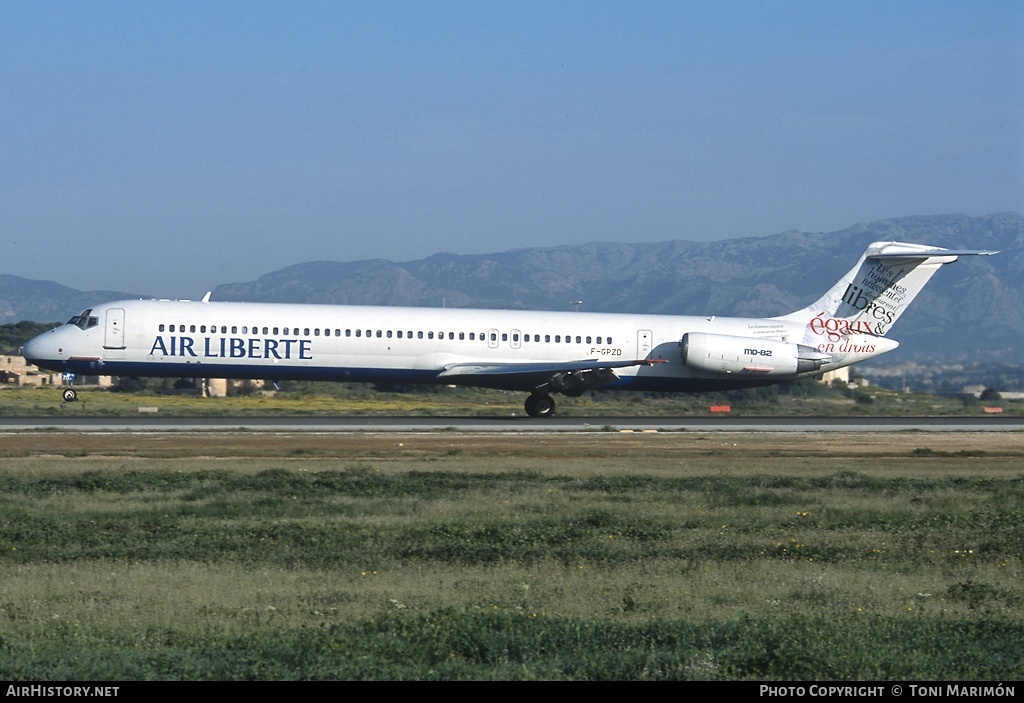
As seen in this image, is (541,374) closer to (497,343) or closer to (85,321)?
(497,343)

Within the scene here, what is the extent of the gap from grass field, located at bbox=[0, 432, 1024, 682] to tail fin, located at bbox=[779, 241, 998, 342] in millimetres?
19082

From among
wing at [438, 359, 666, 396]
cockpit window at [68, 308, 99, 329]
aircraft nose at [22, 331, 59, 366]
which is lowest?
wing at [438, 359, 666, 396]

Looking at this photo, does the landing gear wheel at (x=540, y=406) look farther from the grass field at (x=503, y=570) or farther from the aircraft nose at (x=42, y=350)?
the grass field at (x=503, y=570)

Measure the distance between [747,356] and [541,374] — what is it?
24.4ft

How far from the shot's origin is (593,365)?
41719 mm

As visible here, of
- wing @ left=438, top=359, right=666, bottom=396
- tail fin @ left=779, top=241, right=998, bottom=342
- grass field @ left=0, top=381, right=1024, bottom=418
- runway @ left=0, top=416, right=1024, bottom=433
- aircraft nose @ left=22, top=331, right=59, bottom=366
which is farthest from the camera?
grass field @ left=0, top=381, right=1024, bottom=418

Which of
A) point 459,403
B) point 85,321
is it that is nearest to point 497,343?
point 85,321

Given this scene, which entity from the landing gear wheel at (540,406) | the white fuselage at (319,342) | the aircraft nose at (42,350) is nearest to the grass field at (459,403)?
the aircraft nose at (42,350)

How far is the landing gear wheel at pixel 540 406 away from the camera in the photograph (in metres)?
43.3

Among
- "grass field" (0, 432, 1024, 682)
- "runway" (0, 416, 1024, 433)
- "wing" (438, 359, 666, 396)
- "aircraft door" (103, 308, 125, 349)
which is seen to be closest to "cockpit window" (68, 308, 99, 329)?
"aircraft door" (103, 308, 125, 349)

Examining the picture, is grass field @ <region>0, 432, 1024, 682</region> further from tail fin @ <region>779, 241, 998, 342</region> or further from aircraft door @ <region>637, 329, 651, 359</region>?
tail fin @ <region>779, 241, 998, 342</region>

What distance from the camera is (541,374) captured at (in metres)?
41.6

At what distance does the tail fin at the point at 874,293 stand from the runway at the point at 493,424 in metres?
3.46

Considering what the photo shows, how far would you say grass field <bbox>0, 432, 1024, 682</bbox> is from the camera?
31.1 feet
